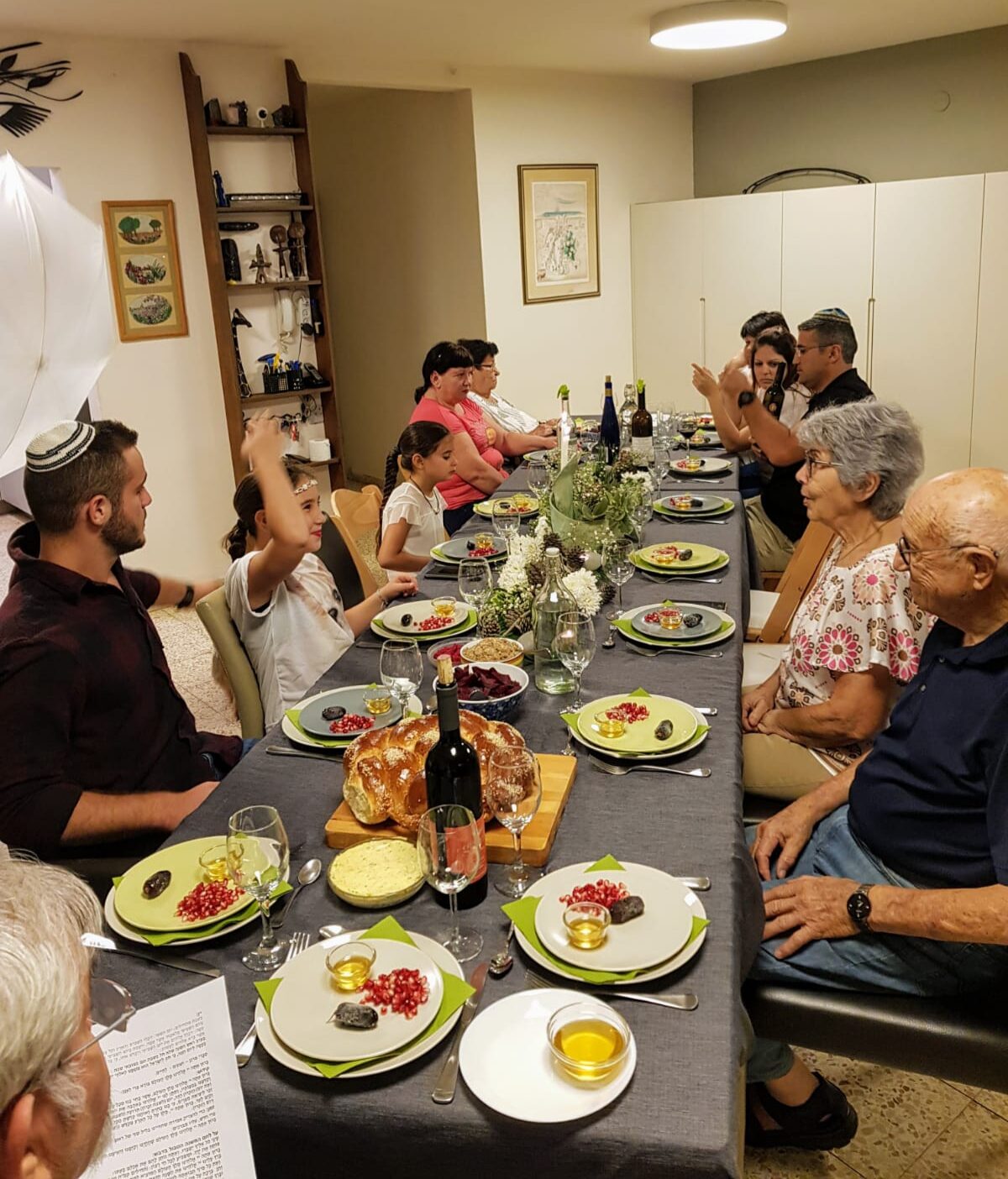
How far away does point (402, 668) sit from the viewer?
187 cm

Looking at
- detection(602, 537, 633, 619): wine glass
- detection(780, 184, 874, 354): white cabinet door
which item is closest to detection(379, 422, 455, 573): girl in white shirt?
detection(602, 537, 633, 619): wine glass

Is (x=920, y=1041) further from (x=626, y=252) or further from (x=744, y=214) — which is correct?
(x=626, y=252)

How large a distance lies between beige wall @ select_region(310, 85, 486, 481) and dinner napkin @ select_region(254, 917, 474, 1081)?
5650 millimetres

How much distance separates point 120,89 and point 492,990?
16.1ft

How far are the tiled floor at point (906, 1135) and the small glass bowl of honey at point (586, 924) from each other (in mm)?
925

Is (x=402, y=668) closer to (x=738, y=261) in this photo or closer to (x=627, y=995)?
(x=627, y=995)

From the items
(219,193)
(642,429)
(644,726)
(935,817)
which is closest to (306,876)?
(644,726)

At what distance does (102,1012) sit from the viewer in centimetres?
87

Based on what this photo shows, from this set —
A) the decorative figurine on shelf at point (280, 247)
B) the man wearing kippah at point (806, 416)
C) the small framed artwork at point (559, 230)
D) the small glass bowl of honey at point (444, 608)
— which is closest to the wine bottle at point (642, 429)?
the man wearing kippah at point (806, 416)

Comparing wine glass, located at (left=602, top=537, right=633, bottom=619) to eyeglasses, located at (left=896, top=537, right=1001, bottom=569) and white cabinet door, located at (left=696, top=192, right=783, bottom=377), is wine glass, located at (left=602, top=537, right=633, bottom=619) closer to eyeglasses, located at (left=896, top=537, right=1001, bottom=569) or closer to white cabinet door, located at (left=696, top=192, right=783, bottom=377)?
eyeglasses, located at (left=896, top=537, right=1001, bottom=569)

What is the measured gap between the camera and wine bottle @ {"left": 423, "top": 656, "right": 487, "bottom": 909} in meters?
1.33

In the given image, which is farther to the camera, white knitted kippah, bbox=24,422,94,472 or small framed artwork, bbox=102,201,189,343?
small framed artwork, bbox=102,201,189,343

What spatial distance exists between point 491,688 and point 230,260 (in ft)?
13.2

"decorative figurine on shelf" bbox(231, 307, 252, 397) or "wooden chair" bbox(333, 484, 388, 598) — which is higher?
"decorative figurine on shelf" bbox(231, 307, 252, 397)
